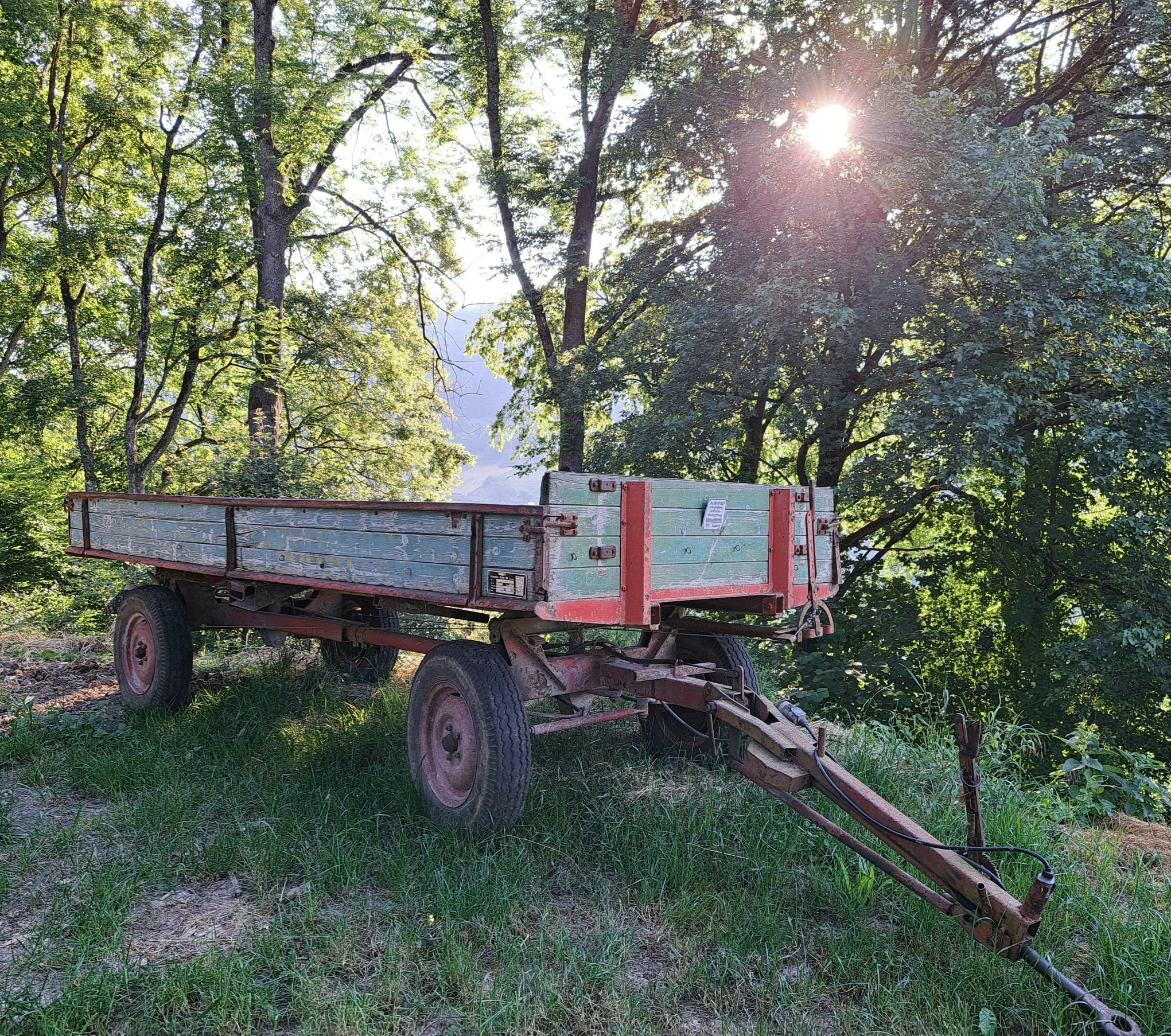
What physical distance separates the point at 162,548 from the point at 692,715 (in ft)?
11.9

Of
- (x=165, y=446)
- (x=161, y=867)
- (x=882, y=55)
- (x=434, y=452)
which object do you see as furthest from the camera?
(x=434, y=452)

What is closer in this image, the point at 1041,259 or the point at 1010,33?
the point at 1041,259

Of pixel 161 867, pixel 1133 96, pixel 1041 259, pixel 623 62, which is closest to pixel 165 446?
pixel 623 62

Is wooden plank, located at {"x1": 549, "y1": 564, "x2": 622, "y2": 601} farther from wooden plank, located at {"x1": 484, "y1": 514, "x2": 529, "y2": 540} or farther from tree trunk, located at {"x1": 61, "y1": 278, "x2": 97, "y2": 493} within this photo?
tree trunk, located at {"x1": 61, "y1": 278, "x2": 97, "y2": 493}

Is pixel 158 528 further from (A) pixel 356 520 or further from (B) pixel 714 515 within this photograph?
(B) pixel 714 515

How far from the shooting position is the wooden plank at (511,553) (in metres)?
3.02

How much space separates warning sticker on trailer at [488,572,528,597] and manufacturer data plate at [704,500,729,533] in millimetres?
964

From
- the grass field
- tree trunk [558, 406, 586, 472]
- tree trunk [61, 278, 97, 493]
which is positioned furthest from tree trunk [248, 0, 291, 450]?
the grass field

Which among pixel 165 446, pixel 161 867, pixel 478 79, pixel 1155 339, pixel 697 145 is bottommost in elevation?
pixel 161 867

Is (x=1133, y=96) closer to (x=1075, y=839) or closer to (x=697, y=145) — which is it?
(x=697, y=145)

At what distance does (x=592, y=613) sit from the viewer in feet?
10.3

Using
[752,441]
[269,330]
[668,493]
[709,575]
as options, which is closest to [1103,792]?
[709,575]

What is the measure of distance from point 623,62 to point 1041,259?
681 cm

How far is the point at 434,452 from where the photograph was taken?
54.6 ft
